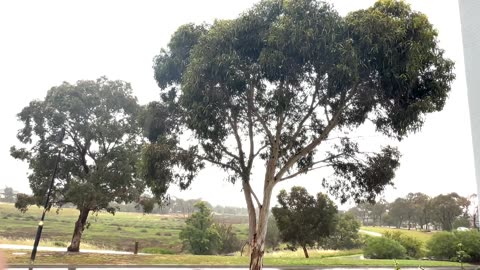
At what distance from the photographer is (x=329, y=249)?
7.40 m

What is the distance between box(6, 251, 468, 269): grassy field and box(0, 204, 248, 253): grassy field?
484 mm

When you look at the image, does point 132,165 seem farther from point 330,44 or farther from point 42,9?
point 330,44

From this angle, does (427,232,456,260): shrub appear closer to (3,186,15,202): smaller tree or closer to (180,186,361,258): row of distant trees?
(180,186,361,258): row of distant trees

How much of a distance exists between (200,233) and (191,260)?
80cm

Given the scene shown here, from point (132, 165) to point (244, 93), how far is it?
134 inches

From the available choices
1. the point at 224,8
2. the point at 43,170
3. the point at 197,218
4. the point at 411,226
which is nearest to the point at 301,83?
the point at 224,8

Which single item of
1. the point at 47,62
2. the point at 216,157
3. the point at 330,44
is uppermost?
the point at 47,62

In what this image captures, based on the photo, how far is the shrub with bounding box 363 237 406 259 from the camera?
24.7 ft

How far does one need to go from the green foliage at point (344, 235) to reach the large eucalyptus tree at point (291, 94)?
1.85 meters

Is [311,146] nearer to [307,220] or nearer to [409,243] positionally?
[307,220]

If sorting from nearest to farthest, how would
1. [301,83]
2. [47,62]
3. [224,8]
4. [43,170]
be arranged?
[301,83] → [224,8] → [47,62] → [43,170]

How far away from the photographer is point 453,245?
6773 millimetres

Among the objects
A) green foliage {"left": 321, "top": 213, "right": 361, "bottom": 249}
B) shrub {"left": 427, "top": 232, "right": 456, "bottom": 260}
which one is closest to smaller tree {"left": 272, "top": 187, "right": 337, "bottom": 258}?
green foliage {"left": 321, "top": 213, "right": 361, "bottom": 249}

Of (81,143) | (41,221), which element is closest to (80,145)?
(81,143)
